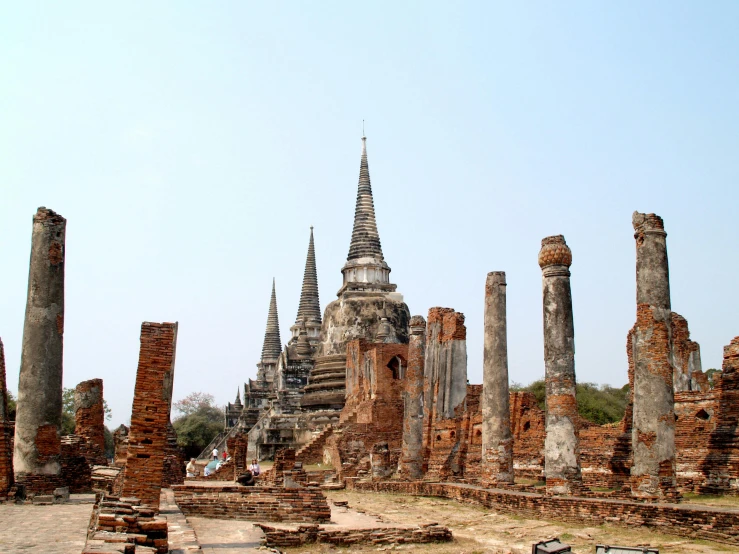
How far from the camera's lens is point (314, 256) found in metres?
63.1

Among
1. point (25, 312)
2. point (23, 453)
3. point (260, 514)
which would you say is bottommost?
point (260, 514)

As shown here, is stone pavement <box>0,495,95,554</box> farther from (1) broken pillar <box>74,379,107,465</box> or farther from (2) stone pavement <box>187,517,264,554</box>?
(1) broken pillar <box>74,379,107,465</box>

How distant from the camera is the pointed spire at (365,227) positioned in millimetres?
45969

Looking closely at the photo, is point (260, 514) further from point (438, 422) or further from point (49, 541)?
point (438, 422)

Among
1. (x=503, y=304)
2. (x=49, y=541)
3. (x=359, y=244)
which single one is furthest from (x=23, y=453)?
(x=359, y=244)

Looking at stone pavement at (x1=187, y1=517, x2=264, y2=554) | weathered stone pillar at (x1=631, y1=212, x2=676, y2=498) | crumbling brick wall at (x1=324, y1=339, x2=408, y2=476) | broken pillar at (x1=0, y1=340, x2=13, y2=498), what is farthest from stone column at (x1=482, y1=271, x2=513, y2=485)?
broken pillar at (x1=0, y1=340, x2=13, y2=498)

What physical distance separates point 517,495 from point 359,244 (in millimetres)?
32203

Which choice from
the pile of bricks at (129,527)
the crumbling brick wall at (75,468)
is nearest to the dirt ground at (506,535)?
the pile of bricks at (129,527)

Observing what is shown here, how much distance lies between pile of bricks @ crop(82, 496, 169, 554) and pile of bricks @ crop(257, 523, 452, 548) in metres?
2.38

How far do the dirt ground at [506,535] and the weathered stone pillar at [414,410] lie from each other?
650 centimetres

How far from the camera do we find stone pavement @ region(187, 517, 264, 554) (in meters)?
9.51

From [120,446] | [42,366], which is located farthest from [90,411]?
[42,366]

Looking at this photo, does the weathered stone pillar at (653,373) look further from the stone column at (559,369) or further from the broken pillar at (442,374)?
the broken pillar at (442,374)

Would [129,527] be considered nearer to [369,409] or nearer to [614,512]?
[614,512]
